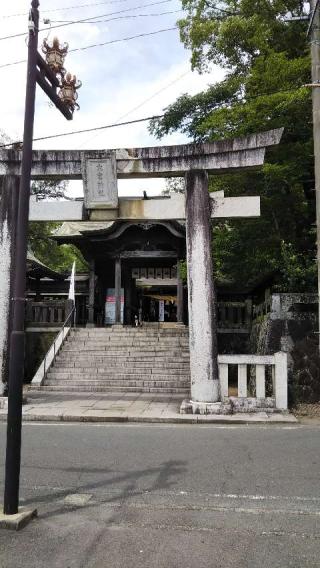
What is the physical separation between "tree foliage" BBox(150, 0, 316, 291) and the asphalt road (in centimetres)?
729

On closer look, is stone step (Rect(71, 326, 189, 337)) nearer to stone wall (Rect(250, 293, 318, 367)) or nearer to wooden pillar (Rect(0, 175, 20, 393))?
stone wall (Rect(250, 293, 318, 367))

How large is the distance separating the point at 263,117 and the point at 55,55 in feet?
30.5

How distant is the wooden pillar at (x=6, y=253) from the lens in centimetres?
1133

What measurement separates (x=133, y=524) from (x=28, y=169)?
3.60 m

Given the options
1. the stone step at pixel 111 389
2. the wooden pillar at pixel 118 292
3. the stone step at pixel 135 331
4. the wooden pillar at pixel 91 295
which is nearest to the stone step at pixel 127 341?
the stone step at pixel 135 331

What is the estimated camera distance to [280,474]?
229 inches

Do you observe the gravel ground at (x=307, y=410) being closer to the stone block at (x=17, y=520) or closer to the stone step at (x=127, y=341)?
the stone step at (x=127, y=341)

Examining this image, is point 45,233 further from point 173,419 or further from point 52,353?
point 173,419

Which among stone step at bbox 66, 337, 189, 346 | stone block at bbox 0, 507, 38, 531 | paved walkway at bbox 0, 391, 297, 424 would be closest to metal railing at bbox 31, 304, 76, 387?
stone step at bbox 66, 337, 189, 346

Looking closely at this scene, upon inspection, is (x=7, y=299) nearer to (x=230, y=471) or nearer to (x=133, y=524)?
(x=230, y=471)

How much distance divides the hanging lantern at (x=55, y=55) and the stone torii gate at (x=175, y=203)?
4.88 metres

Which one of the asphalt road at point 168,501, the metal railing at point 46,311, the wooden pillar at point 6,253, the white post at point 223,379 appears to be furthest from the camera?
the metal railing at point 46,311

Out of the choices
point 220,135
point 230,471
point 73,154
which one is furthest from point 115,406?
point 220,135

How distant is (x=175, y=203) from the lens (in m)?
11.3
